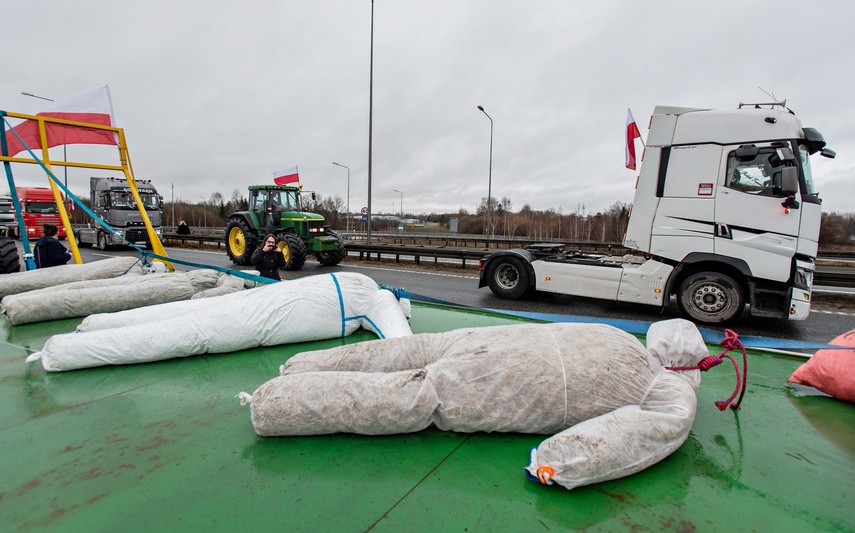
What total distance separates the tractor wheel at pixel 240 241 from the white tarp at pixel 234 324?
1162 cm

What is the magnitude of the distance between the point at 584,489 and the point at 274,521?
125 cm

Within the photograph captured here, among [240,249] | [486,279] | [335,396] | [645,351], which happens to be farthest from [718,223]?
[240,249]

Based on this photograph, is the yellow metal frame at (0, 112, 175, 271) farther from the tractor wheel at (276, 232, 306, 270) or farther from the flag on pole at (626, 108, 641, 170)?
the flag on pole at (626, 108, 641, 170)

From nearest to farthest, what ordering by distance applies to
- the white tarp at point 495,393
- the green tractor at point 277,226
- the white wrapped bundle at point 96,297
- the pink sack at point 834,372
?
1. the white tarp at point 495,393
2. the pink sack at point 834,372
3. the white wrapped bundle at point 96,297
4. the green tractor at point 277,226

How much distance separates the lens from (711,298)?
20.1ft

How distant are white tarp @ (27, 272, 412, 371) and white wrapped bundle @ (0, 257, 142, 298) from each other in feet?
8.11

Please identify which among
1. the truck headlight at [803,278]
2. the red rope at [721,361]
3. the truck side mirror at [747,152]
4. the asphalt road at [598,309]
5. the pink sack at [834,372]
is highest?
the truck side mirror at [747,152]

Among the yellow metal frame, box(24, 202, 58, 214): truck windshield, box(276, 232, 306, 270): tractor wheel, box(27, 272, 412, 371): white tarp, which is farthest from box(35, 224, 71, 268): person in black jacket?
box(24, 202, 58, 214): truck windshield

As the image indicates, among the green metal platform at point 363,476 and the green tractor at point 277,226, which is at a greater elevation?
the green tractor at point 277,226

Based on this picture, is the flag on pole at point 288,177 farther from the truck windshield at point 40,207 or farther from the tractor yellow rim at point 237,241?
the truck windshield at point 40,207

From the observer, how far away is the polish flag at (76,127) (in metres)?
5.75

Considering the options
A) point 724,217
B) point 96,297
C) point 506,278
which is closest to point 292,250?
point 506,278

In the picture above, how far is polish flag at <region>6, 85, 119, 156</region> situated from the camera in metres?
5.75

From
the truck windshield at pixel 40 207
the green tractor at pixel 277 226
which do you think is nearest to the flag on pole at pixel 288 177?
the green tractor at pixel 277 226
